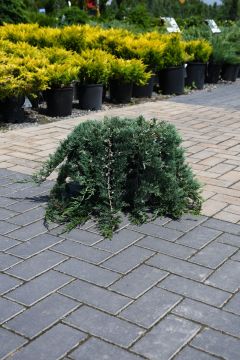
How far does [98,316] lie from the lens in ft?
10.3

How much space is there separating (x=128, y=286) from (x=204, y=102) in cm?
764

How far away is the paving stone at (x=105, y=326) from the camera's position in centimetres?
292

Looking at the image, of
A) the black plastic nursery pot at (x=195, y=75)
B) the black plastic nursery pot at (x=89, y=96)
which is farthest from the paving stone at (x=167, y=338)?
the black plastic nursery pot at (x=195, y=75)

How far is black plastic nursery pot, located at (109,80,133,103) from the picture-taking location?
10008mm

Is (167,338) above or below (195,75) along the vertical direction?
below

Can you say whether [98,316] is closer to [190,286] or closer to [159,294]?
[159,294]

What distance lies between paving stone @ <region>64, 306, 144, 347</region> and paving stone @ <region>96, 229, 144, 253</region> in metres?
0.88

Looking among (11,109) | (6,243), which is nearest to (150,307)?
(6,243)

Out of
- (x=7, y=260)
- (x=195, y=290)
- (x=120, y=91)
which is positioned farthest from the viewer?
(x=120, y=91)

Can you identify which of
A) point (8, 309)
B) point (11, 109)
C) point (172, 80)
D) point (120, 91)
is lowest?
point (8, 309)

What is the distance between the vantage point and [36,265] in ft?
12.2

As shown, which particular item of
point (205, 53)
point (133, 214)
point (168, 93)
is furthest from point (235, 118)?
point (133, 214)

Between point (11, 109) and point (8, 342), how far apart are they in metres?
5.65

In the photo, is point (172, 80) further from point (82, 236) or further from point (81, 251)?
point (81, 251)
